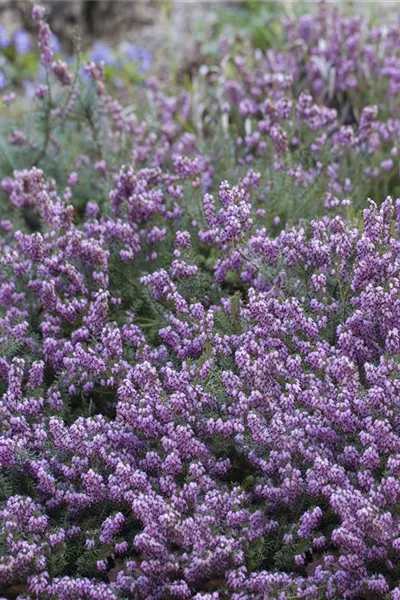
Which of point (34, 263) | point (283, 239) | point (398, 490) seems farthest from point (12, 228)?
point (398, 490)

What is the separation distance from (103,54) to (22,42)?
0.65 m

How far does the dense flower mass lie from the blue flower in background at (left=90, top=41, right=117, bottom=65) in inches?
117

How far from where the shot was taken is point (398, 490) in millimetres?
2340

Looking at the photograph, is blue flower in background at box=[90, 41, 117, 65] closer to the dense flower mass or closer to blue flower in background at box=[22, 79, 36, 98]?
blue flower in background at box=[22, 79, 36, 98]

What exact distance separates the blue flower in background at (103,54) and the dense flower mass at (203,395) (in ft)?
9.73

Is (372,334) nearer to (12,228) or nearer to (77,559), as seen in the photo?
(77,559)

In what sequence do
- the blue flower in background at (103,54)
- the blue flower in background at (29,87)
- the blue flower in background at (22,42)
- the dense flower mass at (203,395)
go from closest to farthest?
the dense flower mass at (203,395)
the blue flower in background at (29,87)
the blue flower in background at (103,54)
the blue flower in background at (22,42)

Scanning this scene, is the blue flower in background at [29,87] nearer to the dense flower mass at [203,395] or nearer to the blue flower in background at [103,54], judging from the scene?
the blue flower in background at [103,54]

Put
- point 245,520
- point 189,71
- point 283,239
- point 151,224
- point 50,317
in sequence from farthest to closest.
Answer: point 189,71 → point 151,224 → point 50,317 → point 283,239 → point 245,520

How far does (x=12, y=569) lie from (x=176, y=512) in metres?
0.46

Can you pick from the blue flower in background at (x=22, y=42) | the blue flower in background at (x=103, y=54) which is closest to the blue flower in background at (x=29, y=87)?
the blue flower in background at (x=22, y=42)

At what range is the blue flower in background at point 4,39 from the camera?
272 inches

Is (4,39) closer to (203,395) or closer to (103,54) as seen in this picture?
(103,54)

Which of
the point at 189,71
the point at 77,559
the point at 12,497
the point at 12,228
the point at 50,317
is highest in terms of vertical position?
the point at 189,71
